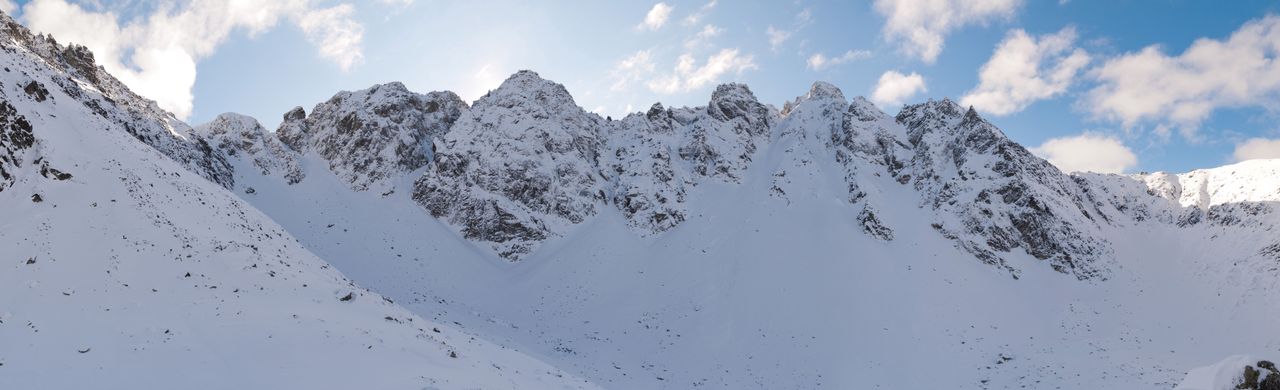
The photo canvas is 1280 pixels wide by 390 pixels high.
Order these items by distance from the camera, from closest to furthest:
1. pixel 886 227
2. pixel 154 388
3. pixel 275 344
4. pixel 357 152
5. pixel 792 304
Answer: pixel 154 388
pixel 275 344
pixel 792 304
pixel 886 227
pixel 357 152

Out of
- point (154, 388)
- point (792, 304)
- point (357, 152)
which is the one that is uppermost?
point (357, 152)

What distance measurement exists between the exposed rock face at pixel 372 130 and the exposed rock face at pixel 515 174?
4.55 metres

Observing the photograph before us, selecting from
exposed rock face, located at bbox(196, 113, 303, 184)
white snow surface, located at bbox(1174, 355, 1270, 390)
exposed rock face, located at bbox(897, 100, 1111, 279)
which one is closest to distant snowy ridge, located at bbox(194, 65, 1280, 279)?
exposed rock face, located at bbox(897, 100, 1111, 279)

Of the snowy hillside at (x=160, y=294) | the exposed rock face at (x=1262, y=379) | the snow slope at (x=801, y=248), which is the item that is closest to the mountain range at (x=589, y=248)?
the snowy hillside at (x=160, y=294)

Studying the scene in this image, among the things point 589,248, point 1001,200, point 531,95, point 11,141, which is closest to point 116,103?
point 11,141

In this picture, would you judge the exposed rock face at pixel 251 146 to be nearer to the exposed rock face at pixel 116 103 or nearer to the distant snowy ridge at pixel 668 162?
the distant snowy ridge at pixel 668 162

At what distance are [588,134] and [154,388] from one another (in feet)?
182

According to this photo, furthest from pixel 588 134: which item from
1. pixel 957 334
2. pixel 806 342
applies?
pixel 957 334

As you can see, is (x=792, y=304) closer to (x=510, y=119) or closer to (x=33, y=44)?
(x=510, y=119)

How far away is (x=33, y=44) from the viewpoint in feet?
153

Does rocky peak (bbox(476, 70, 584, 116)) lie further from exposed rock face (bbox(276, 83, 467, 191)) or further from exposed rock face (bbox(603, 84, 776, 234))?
exposed rock face (bbox(603, 84, 776, 234))

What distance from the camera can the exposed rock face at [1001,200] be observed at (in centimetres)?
5025

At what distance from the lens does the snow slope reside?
121 ft

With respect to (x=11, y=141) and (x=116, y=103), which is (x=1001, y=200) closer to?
(x=11, y=141)
